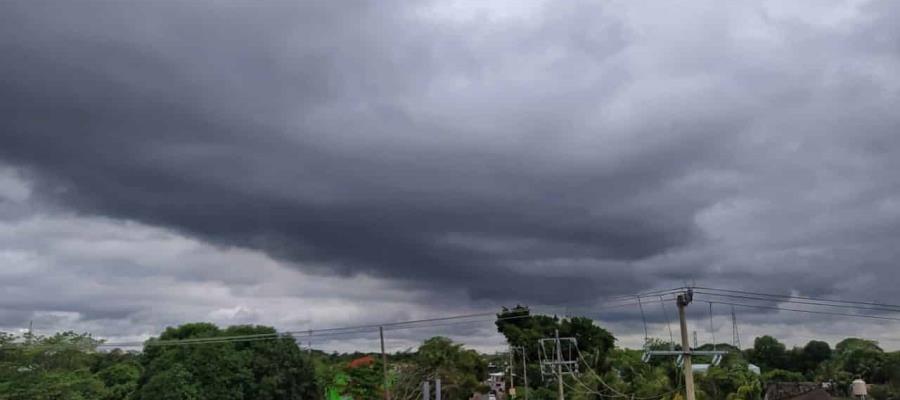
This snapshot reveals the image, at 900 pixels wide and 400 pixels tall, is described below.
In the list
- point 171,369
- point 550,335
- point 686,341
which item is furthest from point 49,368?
point 550,335

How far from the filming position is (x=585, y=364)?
238 ft

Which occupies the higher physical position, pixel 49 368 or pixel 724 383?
pixel 49 368

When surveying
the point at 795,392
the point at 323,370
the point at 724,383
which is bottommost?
the point at 795,392

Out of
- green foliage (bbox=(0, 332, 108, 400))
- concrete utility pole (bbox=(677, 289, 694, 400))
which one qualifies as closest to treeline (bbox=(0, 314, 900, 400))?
green foliage (bbox=(0, 332, 108, 400))

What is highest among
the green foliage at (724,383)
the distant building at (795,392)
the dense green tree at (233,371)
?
the dense green tree at (233,371)

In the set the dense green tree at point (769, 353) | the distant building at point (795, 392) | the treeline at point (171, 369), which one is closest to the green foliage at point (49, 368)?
the treeline at point (171, 369)

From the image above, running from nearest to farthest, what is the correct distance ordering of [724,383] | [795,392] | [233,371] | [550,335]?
[233,371] → [724,383] → [795,392] → [550,335]

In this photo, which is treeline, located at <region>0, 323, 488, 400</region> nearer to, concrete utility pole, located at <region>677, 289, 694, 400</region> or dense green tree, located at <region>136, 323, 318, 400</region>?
dense green tree, located at <region>136, 323, 318, 400</region>

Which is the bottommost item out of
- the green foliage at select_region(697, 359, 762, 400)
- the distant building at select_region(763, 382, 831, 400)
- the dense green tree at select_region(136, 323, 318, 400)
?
the distant building at select_region(763, 382, 831, 400)

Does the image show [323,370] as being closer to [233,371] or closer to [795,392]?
[233,371]

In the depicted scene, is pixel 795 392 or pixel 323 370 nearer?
pixel 795 392

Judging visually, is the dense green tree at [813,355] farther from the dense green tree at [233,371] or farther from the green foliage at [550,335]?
the dense green tree at [233,371]

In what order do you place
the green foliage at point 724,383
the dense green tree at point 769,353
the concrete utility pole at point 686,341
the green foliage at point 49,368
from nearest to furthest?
the concrete utility pole at point 686,341, the green foliage at point 49,368, the green foliage at point 724,383, the dense green tree at point 769,353

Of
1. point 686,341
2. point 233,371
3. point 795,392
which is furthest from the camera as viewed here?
point 795,392
